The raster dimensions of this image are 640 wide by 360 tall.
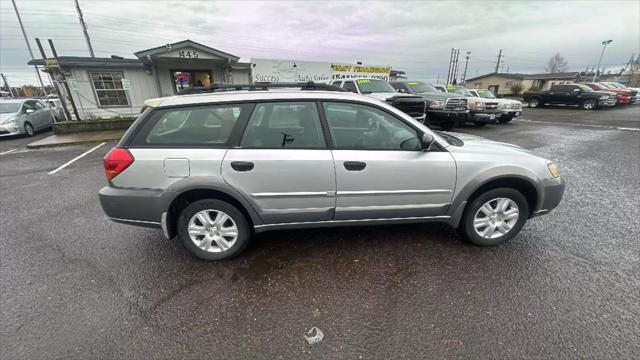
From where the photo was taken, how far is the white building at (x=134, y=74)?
11.6 meters

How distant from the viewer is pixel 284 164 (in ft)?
8.07

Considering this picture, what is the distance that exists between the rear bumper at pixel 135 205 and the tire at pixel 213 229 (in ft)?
0.75

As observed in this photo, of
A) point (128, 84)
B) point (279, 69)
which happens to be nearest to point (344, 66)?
point (279, 69)

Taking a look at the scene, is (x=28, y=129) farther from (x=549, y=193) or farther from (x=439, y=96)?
(x=549, y=193)

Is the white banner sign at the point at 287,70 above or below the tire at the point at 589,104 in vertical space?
above

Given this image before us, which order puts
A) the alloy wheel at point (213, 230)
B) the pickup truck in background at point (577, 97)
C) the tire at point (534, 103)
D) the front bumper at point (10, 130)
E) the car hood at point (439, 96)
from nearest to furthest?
the alloy wheel at point (213, 230), the car hood at point (439, 96), the front bumper at point (10, 130), the pickup truck in background at point (577, 97), the tire at point (534, 103)

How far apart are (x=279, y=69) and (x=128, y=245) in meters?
12.5

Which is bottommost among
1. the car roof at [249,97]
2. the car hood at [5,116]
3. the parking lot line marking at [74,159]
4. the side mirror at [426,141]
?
the parking lot line marking at [74,159]

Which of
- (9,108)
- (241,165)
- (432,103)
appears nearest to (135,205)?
(241,165)

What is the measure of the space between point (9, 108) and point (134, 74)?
4710mm

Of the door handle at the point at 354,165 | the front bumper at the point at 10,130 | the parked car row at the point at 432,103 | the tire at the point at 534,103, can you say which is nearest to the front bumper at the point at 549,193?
the door handle at the point at 354,165

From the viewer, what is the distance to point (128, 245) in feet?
10.2

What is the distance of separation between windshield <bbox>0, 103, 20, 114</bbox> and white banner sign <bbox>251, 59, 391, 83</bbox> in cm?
954

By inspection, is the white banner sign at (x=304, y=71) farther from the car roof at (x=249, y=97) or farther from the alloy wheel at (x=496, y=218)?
the alloy wheel at (x=496, y=218)
